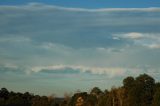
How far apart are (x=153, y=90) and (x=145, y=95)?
3.01 meters

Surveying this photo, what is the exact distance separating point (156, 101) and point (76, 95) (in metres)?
76.5

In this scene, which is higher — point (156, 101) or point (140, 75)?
point (140, 75)

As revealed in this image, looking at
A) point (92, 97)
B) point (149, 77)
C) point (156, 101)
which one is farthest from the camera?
point (92, 97)

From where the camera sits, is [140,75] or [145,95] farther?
[140,75]

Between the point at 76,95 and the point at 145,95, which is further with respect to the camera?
the point at 76,95

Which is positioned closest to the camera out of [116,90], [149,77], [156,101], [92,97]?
[156,101]

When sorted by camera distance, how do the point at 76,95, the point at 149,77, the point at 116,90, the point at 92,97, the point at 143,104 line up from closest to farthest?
the point at 143,104 < the point at 149,77 < the point at 116,90 < the point at 92,97 < the point at 76,95

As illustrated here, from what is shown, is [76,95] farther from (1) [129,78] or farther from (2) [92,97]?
(1) [129,78]

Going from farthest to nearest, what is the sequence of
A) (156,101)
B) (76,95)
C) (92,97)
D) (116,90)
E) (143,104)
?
1. (76,95)
2. (92,97)
3. (116,90)
4. (143,104)
5. (156,101)

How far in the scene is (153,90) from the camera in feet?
458

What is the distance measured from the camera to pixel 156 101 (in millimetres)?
123250

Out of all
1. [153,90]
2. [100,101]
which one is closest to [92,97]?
[100,101]

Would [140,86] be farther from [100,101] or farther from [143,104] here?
[100,101]

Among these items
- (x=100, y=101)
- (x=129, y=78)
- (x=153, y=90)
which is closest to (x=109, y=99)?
(x=100, y=101)
